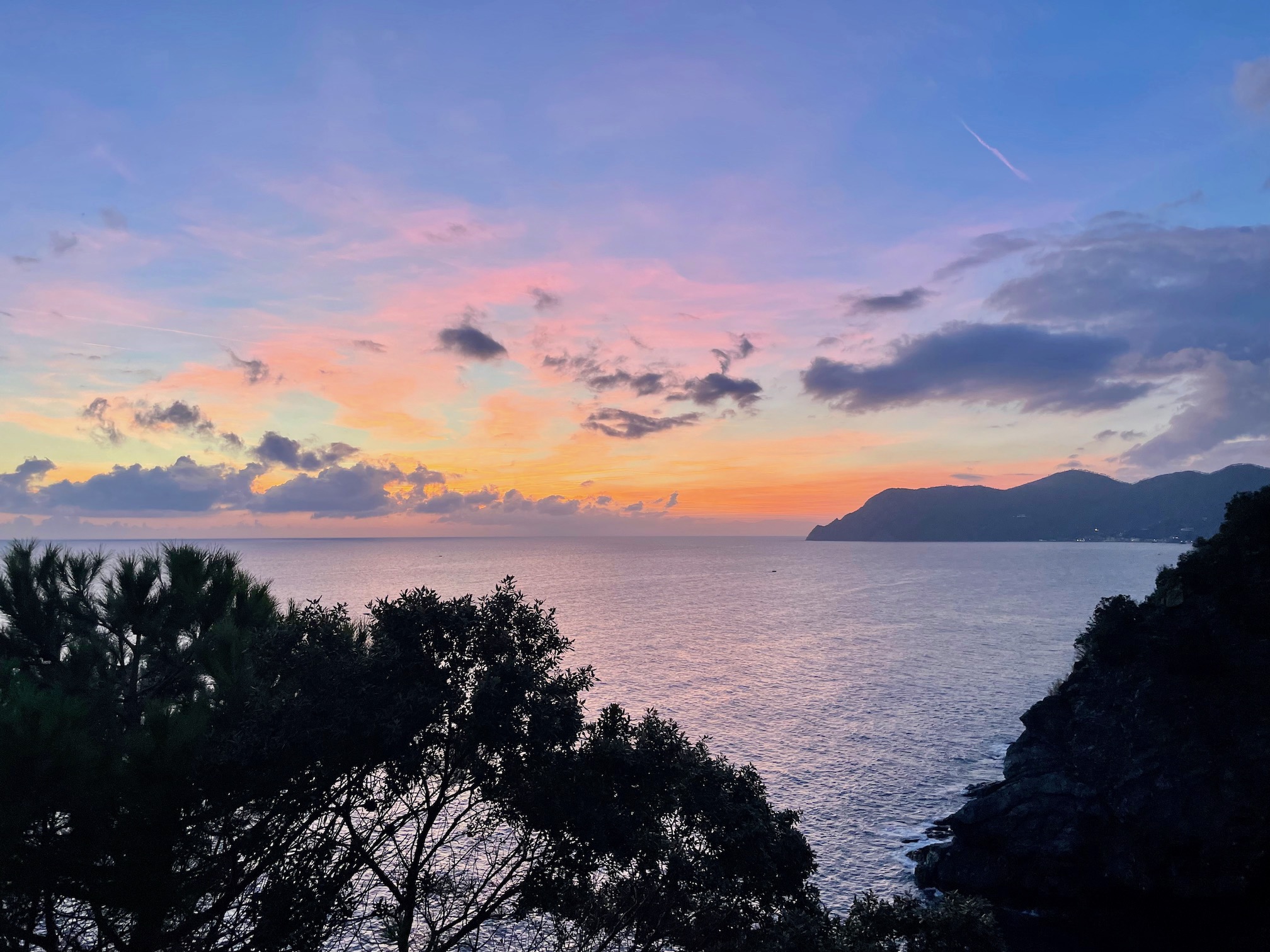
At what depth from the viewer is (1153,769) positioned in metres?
37.6

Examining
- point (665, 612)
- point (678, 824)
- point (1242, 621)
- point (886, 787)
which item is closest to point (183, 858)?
point (678, 824)

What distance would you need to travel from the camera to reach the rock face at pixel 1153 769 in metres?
34.9

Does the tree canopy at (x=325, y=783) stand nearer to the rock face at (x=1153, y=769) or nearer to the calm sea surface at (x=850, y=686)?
the calm sea surface at (x=850, y=686)

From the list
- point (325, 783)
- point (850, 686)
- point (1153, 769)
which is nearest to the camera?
point (325, 783)

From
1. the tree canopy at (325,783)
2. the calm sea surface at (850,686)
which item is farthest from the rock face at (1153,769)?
the tree canopy at (325,783)

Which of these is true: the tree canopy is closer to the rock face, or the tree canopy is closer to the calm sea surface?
the calm sea surface

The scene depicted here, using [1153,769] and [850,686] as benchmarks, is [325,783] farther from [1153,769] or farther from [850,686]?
[850,686]

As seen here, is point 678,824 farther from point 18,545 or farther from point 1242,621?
point 1242,621

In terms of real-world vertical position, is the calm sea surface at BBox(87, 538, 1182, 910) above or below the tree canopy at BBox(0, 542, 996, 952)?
below

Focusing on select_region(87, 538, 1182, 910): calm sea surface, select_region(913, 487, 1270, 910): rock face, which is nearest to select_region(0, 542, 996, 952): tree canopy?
select_region(87, 538, 1182, 910): calm sea surface

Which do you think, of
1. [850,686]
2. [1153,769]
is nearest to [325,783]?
[1153,769]

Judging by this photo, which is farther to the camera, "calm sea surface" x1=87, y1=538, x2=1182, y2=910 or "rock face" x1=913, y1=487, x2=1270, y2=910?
"calm sea surface" x1=87, y1=538, x2=1182, y2=910

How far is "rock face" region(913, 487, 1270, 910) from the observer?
114 feet

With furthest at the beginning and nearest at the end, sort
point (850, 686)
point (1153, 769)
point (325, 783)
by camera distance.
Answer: point (850, 686) → point (1153, 769) → point (325, 783)
